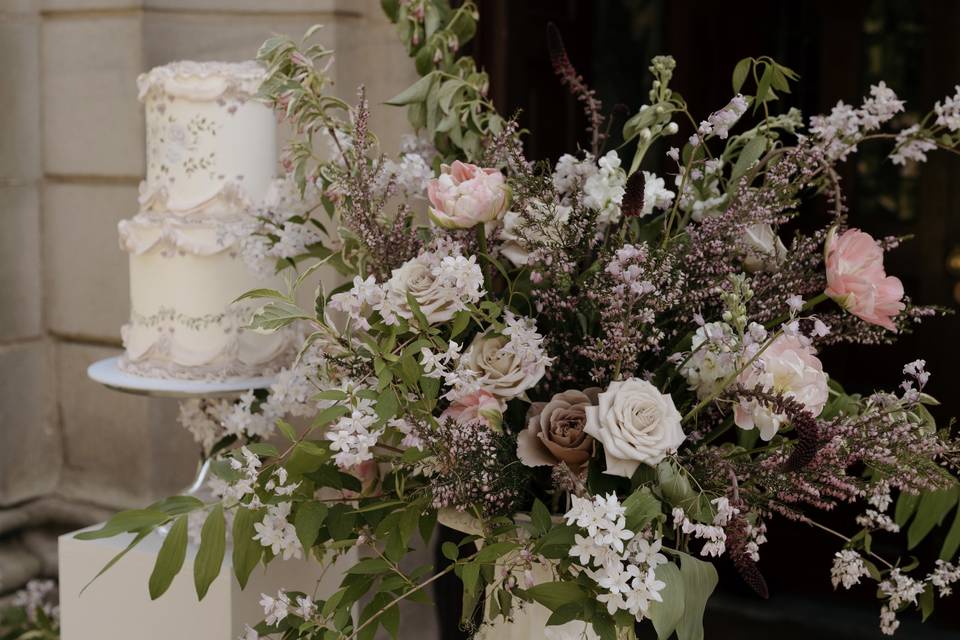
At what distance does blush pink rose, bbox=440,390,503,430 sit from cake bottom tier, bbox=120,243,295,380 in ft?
2.25

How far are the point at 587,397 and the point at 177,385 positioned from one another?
0.79m

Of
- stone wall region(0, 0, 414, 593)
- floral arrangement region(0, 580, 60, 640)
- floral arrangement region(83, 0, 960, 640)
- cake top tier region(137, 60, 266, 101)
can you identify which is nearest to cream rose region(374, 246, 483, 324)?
floral arrangement region(83, 0, 960, 640)

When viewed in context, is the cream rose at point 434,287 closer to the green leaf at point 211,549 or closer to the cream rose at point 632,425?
the cream rose at point 632,425

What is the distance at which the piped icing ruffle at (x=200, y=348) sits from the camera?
1.67m

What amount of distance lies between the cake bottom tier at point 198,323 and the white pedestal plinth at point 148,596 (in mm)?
261

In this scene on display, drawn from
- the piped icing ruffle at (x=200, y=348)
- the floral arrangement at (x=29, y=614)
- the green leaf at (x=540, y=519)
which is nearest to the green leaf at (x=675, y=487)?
the green leaf at (x=540, y=519)

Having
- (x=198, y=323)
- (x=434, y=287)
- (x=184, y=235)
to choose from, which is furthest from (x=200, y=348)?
(x=434, y=287)

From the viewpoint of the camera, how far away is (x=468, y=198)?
1113 millimetres

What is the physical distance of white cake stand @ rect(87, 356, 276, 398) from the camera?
1606mm

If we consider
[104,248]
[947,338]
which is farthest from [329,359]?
[947,338]

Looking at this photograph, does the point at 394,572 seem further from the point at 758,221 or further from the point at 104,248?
the point at 104,248

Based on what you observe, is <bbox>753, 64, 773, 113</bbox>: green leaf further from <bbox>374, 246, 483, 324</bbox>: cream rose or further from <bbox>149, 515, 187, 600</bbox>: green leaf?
<bbox>149, 515, 187, 600</bbox>: green leaf

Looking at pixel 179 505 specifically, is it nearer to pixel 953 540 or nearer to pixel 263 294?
pixel 263 294

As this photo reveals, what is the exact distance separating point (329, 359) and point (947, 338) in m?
2.41
